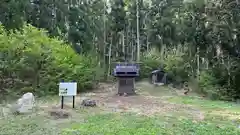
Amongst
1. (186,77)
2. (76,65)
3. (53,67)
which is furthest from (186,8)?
(53,67)

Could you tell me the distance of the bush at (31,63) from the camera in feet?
35.0

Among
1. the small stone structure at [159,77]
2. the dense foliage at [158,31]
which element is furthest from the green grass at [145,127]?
the small stone structure at [159,77]

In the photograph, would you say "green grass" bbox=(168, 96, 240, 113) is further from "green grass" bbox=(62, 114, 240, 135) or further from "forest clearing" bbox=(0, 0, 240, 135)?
"green grass" bbox=(62, 114, 240, 135)

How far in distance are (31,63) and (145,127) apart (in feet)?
22.4

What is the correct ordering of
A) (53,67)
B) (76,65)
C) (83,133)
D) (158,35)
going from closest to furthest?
(83,133) → (53,67) → (76,65) → (158,35)

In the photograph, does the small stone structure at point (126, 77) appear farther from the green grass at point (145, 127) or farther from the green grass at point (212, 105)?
the green grass at point (145, 127)

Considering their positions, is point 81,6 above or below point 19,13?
above

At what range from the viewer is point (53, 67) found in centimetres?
1186

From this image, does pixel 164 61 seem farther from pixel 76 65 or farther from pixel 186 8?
pixel 76 65

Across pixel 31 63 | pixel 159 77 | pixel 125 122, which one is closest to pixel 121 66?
pixel 31 63

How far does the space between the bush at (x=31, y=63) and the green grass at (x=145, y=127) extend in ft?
16.3

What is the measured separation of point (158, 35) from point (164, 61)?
534 centimetres

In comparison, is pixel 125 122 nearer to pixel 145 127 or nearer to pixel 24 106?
pixel 145 127

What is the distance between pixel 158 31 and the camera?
2272cm
